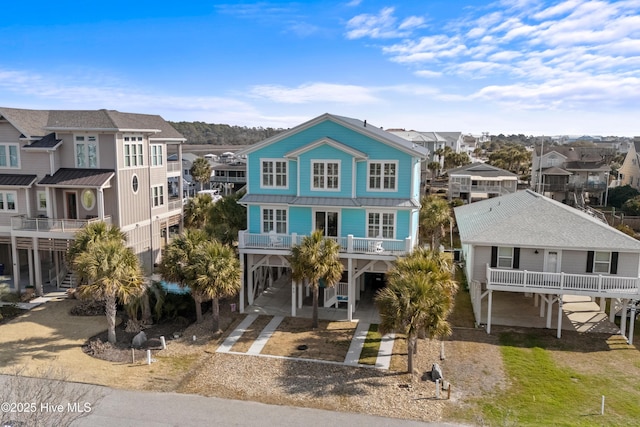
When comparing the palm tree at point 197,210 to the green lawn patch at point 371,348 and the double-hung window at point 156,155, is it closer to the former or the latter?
the double-hung window at point 156,155

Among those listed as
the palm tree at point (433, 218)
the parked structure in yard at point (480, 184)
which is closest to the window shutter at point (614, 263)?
the palm tree at point (433, 218)

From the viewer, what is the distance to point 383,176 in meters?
25.0

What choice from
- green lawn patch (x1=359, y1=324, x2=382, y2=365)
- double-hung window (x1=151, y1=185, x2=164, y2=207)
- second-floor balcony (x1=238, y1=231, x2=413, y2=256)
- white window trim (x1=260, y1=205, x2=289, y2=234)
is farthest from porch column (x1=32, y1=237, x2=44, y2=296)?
green lawn patch (x1=359, y1=324, x2=382, y2=365)

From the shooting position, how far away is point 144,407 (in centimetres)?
1609

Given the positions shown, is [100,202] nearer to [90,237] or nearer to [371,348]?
[90,237]

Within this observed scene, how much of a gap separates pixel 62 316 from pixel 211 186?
167 feet

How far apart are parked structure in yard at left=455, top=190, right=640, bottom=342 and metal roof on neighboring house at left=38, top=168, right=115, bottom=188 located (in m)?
20.2

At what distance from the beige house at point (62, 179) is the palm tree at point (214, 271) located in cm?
983

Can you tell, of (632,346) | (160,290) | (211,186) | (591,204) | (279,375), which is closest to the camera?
(279,375)

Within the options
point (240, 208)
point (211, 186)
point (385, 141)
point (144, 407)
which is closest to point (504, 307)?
point (385, 141)

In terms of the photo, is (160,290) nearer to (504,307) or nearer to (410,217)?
(410,217)

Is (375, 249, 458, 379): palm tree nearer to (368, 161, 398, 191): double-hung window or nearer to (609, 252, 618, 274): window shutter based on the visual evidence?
(368, 161, 398, 191): double-hung window

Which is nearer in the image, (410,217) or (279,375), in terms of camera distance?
(279,375)

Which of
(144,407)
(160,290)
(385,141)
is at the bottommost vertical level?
(144,407)
